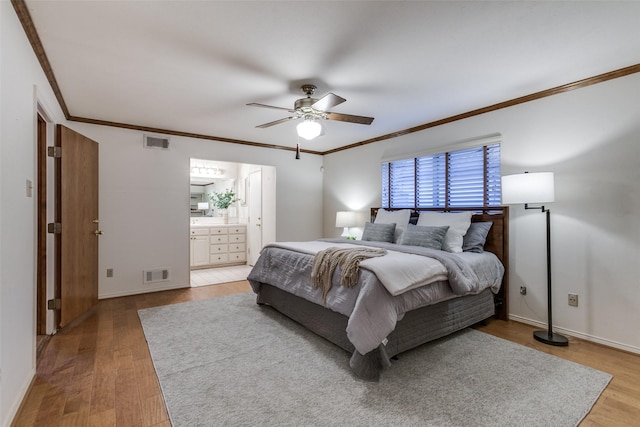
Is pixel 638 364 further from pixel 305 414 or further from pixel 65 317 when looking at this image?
pixel 65 317

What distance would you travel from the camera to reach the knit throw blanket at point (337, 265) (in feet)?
7.82

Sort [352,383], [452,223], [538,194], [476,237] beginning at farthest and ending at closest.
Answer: [452,223], [476,237], [538,194], [352,383]

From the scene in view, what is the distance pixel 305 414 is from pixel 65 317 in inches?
110

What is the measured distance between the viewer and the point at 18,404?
1808 mm

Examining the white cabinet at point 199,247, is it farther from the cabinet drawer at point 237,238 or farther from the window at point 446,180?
the window at point 446,180

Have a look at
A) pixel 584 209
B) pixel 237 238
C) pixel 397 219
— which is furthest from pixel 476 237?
pixel 237 238

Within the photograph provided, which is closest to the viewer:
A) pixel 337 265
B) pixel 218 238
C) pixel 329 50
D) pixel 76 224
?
pixel 329 50

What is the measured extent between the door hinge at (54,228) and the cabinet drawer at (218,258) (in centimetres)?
347

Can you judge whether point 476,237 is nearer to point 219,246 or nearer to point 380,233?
point 380,233

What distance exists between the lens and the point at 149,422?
1706mm

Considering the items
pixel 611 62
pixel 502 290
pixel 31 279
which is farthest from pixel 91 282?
pixel 611 62

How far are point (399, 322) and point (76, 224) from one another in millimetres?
3419

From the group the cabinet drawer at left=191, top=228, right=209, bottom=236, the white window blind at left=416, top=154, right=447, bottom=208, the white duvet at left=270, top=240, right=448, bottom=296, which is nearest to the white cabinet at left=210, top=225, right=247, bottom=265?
the cabinet drawer at left=191, top=228, right=209, bottom=236

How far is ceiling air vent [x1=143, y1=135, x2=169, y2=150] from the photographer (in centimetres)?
443
